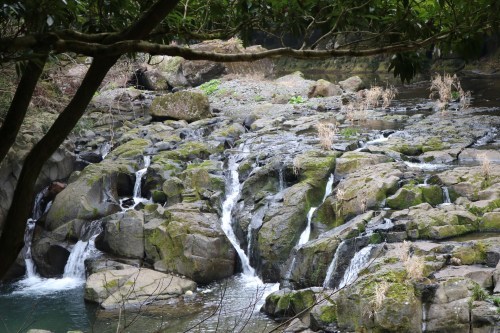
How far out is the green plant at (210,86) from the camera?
25.6m

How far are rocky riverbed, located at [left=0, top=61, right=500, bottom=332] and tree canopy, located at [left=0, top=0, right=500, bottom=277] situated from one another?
3.71 metres

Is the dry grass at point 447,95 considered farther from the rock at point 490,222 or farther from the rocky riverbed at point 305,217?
the rock at point 490,222

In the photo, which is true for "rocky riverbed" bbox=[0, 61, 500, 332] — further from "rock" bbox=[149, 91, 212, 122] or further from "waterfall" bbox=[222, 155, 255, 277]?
"rock" bbox=[149, 91, 212, 122]

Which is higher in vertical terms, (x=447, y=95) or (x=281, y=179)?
(x=447, y=95)

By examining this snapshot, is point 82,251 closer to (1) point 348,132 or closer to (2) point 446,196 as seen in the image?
(2) point 446,196

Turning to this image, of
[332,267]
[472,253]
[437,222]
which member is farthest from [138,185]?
[472,253]

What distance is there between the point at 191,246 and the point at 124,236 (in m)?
1.54

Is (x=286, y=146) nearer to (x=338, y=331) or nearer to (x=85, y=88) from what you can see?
(x=338, y=331)

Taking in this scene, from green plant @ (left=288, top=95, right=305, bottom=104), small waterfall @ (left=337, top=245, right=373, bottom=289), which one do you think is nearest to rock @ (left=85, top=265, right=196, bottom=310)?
small waterfall @ (left=337, top=245, right=373, bottom=289)

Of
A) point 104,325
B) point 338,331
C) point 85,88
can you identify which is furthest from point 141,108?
point 85,88

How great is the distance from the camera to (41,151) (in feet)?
8.61

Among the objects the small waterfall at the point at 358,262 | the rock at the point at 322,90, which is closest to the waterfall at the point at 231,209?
the small waterfall at the point at 358,262

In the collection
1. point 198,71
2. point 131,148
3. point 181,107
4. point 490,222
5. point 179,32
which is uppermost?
point 198,71

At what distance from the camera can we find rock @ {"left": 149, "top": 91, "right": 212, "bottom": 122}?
Answer: 20391 millimetres
